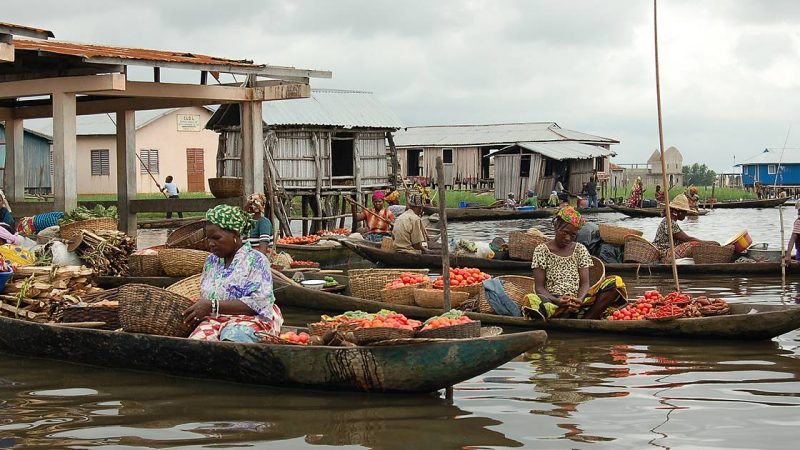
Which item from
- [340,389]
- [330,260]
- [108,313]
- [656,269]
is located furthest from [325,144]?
[340,389]

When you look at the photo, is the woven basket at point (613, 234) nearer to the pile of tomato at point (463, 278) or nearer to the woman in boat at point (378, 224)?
the woman in boat at point (378, 224)

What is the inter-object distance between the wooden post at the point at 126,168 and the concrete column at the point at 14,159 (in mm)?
1814

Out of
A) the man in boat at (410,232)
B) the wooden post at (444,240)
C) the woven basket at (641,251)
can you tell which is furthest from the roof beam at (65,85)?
the woven basket at (641,251)

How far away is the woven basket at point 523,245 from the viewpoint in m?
14.4

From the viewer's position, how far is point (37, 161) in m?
31.3

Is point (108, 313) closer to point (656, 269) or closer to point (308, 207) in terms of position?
point (656, 269)

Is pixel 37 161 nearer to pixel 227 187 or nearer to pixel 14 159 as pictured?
pixel 14 159

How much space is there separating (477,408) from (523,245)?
8247mm

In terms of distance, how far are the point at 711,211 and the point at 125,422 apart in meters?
33.5

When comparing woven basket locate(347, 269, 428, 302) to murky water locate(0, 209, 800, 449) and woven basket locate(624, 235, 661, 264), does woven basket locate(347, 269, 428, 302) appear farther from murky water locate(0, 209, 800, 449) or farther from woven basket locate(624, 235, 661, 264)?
woven basket locate(624, 235, 661, 264)

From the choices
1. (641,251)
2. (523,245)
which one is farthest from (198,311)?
(523,245)

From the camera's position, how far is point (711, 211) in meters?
37.0

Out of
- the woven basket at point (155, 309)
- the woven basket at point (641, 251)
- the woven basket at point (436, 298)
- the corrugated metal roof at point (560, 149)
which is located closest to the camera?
the woven basket at point (155, 309)

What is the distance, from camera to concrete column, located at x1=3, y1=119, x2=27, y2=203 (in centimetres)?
1588
